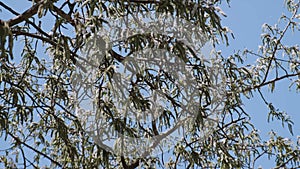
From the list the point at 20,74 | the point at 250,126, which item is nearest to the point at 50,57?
the point at 20,74

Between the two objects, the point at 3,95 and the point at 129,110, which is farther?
the point at 3,95

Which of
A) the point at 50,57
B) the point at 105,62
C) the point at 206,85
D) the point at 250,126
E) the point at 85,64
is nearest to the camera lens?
the point at 105,62

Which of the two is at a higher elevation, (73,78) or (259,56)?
(259,56)

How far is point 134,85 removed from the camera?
215 cm

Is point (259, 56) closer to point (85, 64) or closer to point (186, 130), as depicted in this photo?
point (186, 130)

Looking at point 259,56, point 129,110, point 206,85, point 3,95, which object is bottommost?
point 129,110

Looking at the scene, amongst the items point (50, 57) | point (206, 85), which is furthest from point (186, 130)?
point (50, 57)

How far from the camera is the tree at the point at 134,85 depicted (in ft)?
6.59

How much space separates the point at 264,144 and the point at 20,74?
1.39 meters

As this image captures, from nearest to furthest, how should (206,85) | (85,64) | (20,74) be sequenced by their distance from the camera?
(85,64) → (206,85) → (20,74)

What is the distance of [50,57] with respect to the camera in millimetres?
2613

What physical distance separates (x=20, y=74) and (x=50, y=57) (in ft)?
0.87

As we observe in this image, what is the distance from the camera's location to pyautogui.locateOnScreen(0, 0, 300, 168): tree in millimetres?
2008

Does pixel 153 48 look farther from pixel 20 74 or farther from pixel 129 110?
pixel 20 74
